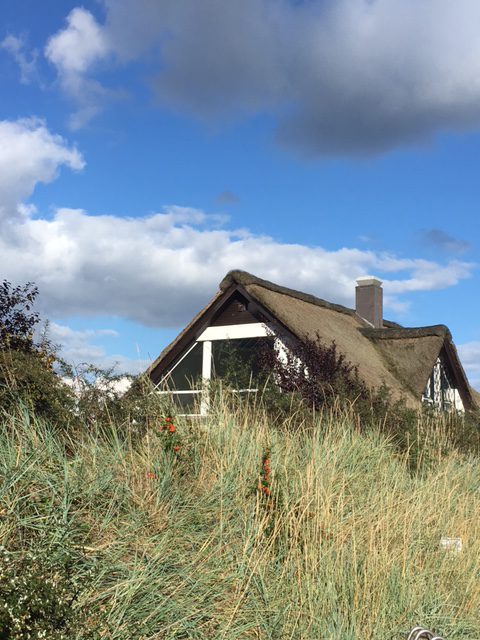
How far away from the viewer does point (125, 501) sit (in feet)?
17.2

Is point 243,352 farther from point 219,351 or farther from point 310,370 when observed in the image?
point 310,370

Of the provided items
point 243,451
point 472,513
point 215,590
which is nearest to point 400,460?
point 472,513

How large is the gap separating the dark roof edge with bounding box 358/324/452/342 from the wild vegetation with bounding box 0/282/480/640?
48.9 feet

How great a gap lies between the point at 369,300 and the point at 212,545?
20.9m

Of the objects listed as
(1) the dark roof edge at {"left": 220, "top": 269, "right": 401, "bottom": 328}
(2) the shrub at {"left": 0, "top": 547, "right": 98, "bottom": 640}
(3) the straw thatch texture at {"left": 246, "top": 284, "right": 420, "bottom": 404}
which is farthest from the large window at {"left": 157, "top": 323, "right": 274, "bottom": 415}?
(2) the shrub at {"left": 0, "top": 547, "right": 98, "bottom": 640}

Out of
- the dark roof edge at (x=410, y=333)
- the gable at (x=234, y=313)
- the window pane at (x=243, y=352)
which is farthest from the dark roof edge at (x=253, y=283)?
the dark roof edge at (x=410, y=333)

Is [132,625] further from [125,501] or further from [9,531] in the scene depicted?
[125,501]

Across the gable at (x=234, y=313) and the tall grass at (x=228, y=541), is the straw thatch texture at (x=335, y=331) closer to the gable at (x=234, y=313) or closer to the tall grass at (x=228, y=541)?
the gable at (x=234, y=313)

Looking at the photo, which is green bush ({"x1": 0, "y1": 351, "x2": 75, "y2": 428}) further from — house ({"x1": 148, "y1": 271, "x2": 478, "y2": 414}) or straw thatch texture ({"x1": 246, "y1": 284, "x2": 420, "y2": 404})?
straw thatch texture ({"x1": 246, "y1": 284, "x2": 420, "y2": 404})

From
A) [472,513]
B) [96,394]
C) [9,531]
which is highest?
[96,394]

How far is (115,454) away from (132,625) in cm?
219

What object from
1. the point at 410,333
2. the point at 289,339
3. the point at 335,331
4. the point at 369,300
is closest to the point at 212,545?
the point at 289,339

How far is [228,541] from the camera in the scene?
529cm

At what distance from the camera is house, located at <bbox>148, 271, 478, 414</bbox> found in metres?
17.7
